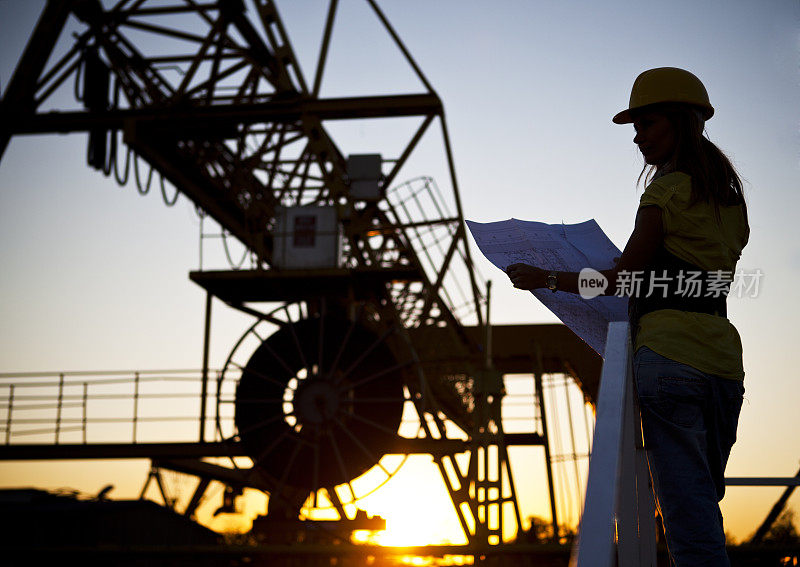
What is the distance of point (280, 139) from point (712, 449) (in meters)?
16.7

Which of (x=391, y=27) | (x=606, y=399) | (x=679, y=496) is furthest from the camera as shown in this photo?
(x=391, y=27)

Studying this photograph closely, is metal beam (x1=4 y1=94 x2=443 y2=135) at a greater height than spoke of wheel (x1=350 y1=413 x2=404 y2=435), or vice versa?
metal beam (x1=4 y1=94 x2=443 y2=135)

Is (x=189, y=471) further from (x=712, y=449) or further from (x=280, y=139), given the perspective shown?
(x=712, y=449)

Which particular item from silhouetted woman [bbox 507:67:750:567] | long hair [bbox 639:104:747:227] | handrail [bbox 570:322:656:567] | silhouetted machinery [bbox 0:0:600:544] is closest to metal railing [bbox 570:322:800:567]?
handrail [bbox 570:322:656:567]

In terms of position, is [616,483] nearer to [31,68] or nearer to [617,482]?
[617,482]

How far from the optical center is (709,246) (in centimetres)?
281

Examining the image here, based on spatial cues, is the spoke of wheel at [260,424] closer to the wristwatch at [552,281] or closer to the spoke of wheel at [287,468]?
the spoke of wheel at [287,468]

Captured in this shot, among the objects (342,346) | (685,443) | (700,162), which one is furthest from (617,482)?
(342,346)

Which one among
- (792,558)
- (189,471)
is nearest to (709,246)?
(792,558)

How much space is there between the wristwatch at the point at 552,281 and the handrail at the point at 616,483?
0.33 meters

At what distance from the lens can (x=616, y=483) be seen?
1.67 meters

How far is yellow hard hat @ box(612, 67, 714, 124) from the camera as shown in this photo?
2.88 m

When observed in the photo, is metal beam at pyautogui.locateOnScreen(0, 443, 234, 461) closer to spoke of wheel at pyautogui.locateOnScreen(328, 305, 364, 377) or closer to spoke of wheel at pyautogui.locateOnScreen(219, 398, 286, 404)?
spoke of wheel at pyautogui.locateOnScreen(219, 398, 286, 404)

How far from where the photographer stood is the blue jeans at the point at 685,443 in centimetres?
256
